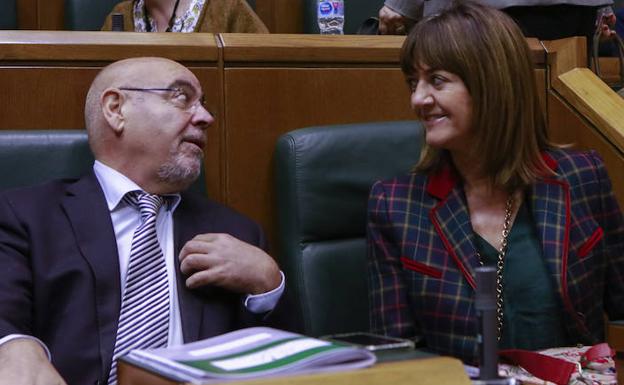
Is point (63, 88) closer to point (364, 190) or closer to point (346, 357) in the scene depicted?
point (364, 190)

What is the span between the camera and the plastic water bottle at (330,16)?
2.66 meters

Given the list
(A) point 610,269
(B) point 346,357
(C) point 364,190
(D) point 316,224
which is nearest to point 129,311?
(D) point 316,224

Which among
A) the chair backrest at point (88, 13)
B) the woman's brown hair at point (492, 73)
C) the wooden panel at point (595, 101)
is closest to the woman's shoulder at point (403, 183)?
the woman's brown hair at point (492, 73)

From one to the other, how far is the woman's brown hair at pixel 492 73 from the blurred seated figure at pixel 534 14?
660mm

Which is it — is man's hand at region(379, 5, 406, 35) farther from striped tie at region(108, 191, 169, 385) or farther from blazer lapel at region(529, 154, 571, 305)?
striped tie at region(108, 191, 169, 385)

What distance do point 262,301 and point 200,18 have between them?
123 centimetres

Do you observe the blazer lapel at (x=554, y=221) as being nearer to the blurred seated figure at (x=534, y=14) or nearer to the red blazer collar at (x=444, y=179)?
the red blazer collar at (x=444, y=179)

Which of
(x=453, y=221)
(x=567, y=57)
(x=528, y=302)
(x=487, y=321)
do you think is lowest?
(x=528, y=302)

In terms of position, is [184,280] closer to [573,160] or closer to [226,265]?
[226,265]

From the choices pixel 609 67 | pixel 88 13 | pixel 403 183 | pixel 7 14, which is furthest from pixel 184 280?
pixel 609 67

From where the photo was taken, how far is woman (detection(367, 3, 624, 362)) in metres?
1.60

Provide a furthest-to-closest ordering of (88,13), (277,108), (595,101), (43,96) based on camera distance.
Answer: (88,13)
(595,101)
(277,108)
(43,96)

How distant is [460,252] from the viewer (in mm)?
1604

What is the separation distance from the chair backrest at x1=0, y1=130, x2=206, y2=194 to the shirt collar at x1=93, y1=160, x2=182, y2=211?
0.22 ft
